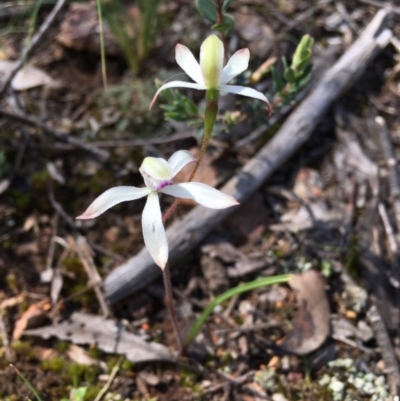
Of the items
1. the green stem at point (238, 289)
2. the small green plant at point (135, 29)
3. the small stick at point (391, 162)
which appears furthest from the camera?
the small green plant at point (135, 29)

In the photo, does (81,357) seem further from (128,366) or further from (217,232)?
(217,232)

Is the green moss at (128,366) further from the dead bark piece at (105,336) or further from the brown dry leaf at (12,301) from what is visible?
the brown dry leaf at (12,301)

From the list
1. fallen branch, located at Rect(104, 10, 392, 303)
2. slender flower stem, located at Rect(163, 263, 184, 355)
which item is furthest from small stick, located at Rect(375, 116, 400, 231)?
slender flower stem, located at Rect(163, 263, 184, 355)

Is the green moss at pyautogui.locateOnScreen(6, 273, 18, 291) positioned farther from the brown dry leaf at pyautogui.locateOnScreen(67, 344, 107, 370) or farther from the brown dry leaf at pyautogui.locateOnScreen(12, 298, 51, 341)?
the brown dry leaf at pyautogui.locateOnScreen(67, 344, 107, 370)

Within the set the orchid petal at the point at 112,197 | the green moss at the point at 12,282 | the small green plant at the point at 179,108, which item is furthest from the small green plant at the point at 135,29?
the orchid petal at the point at 112,197

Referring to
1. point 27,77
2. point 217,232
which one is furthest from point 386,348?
point 27,77

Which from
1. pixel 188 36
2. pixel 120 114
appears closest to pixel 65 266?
pixel 120 114
